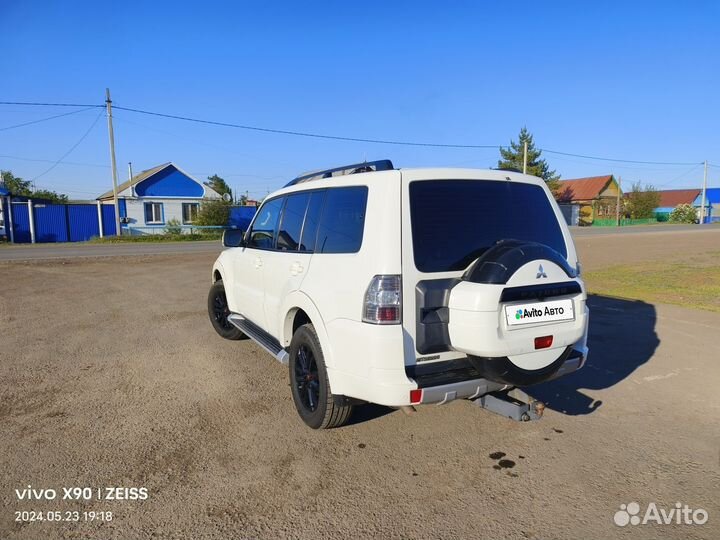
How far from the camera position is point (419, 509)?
8.82 feet

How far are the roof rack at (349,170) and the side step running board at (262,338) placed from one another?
5.02 feet

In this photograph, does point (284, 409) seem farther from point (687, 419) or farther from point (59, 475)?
point (687, 419)

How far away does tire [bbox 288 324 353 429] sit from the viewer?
335 centimetres

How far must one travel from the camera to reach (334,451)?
131 inches

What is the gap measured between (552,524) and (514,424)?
124 cm

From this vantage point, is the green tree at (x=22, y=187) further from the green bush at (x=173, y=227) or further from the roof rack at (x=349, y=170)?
the roof rack at (x=349, y=170)

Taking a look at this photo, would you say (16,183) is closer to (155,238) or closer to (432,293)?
(155,238)

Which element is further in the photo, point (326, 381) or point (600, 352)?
point (600, 352)

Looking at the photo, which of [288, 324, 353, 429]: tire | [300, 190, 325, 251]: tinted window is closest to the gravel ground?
[288, 324, 353, 429]: tire

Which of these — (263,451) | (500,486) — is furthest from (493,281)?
(263,451)

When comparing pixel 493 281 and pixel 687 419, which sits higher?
pixel 493 281

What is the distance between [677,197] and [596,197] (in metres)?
32.3

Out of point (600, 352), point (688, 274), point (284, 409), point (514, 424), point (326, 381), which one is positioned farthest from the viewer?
point (688, 274)
